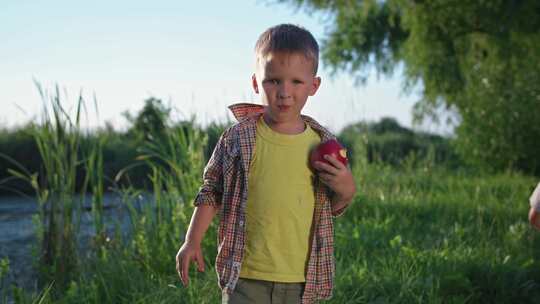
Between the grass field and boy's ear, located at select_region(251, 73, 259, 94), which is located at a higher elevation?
boy's ear, located at select_region(251, 73, 259, 94)

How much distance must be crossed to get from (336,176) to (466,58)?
12.4m

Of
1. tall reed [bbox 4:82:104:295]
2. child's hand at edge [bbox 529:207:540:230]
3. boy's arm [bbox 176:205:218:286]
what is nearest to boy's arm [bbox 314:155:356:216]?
boy's arm [bbox 176:205:218:286]

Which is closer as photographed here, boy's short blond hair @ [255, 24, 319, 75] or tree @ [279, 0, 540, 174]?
boy's short blond hair @ [255, 24, 319, 75]

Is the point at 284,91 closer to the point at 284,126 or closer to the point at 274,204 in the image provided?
the point at 284,126

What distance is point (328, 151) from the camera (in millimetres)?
2102

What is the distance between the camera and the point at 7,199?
9.06 m

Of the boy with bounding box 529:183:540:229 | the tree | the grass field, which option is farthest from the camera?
the tree

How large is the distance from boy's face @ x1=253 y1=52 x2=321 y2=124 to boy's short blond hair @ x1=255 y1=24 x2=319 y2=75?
0.02 metres

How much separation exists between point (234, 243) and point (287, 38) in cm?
70

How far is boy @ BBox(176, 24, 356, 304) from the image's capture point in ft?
6.94

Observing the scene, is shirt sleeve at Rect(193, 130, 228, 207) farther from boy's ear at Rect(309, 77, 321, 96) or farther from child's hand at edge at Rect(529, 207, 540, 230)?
child's hand at edge at Rect(529, 207, 540, 230)

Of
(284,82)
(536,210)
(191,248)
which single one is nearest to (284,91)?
(284,82)

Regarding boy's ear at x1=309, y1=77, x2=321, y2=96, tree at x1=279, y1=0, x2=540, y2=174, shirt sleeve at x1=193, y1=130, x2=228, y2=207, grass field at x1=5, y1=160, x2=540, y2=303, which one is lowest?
grass field at x1=5, y1=160, x2=540, y2=303

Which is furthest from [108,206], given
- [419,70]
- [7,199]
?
[419,70]
